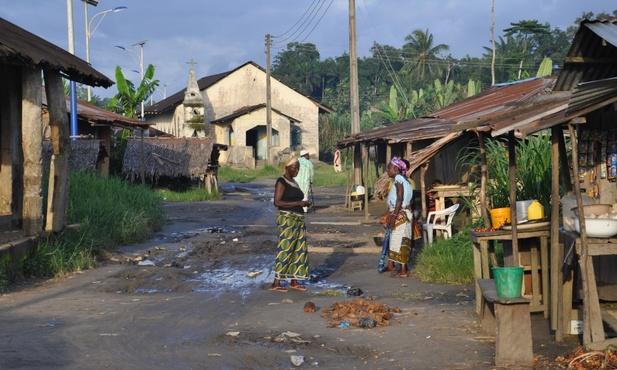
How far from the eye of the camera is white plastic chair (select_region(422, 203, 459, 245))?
13.8 meters

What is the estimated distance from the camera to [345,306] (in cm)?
916

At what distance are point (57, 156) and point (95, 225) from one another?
2168mm

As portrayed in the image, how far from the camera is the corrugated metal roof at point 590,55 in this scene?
7477mm

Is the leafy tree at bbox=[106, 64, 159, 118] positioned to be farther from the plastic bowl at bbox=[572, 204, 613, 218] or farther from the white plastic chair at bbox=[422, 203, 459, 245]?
the plastic bowl at bbox=[572, 204, 613, 218]

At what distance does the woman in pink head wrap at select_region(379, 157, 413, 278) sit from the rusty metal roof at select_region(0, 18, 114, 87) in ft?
16.1

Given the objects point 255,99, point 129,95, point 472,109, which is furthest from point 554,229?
point 255,99

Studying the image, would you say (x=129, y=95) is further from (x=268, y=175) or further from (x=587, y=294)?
(x=587, y=294)

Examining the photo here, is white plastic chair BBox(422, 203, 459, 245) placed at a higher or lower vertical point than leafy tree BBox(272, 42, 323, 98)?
lower

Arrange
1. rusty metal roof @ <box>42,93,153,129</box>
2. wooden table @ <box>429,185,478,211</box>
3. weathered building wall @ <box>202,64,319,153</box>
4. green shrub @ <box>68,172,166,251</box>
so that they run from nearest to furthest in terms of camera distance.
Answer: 1. green shrub @ <box>68,172,166,251</box>
2. wooden table @ <box>429,185,478,211</box>
3. rusty metal roof @ <box>42,93,153,129</box>
4. weathered building wall @ <box>202,64,319,153</box>

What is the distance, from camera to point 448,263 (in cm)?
1151

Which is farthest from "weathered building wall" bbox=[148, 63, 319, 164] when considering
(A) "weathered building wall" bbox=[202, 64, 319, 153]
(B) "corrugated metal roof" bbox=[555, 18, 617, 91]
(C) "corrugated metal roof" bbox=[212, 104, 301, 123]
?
(B) "corrugated metal roof" bbox=[555, 18, 617, 91]

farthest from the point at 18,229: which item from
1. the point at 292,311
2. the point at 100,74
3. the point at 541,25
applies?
the point at 541,25

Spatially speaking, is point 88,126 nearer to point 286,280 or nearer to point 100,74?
point 100,74

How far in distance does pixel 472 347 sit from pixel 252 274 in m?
5.52
